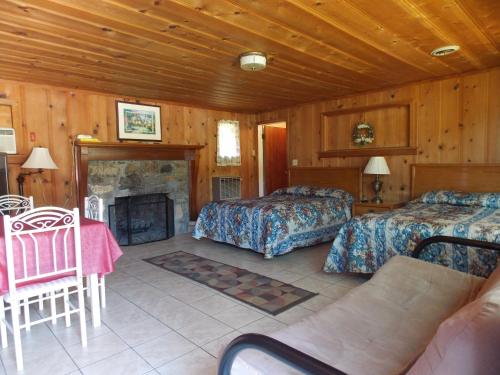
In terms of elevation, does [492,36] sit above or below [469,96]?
above

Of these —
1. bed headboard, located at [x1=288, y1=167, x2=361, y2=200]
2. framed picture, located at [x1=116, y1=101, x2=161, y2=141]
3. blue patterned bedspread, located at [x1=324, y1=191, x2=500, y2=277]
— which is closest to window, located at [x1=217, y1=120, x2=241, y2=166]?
bed headboard, located at [x1=288, y1=167, x2=361, y2=200]

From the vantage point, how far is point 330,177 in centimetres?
553

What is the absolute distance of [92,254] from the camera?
238cm

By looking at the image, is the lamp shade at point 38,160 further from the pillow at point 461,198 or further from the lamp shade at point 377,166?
the pillow at point 461,198

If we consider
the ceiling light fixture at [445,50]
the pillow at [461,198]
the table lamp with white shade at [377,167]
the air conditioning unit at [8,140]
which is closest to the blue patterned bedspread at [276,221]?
the table lamp with white shade at [377,167]

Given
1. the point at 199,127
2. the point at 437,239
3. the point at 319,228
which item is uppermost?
the point at 199,127

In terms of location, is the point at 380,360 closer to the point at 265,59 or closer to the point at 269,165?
the point at 265,59

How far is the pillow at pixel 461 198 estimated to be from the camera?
3.59 m

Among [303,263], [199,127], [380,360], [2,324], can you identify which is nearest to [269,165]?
[199,127]

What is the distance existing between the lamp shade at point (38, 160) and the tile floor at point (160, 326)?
145 cm

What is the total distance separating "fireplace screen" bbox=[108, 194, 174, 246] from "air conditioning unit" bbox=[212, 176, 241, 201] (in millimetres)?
963

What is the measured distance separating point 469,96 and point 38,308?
5.00 meters

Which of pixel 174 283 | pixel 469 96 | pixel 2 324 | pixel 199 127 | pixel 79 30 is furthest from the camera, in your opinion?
pixel 199 127

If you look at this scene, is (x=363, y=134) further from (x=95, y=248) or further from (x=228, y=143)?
(x=95, y=248)
